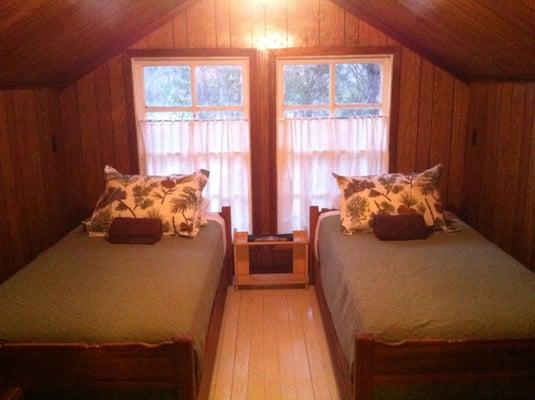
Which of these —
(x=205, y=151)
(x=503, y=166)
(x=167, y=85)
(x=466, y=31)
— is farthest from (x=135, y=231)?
(x=503, y=166)

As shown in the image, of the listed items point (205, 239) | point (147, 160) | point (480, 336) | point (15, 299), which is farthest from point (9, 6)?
point (480, 336)

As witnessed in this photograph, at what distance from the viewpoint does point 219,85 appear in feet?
11.6

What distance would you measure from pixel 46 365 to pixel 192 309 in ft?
1.88

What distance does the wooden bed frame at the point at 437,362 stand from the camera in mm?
1854

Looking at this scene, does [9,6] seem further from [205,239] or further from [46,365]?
[205,239]

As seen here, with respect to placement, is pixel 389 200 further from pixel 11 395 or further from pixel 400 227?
pixel 11 395

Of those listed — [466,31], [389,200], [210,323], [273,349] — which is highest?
[466,31]

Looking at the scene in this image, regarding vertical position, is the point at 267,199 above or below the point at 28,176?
below

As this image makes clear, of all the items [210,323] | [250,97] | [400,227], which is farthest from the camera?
[250,97]

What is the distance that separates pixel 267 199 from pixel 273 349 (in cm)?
121

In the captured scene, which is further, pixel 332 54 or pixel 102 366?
pixel 332 54

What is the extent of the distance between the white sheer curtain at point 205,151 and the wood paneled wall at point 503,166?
154cm

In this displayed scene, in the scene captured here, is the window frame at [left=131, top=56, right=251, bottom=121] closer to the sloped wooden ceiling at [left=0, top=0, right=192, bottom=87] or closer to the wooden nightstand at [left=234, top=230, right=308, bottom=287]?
the sloped wooden ceiling at [left=0, top=0, right=192, bottom=87]

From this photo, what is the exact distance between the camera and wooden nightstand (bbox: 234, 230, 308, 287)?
3413 mm
